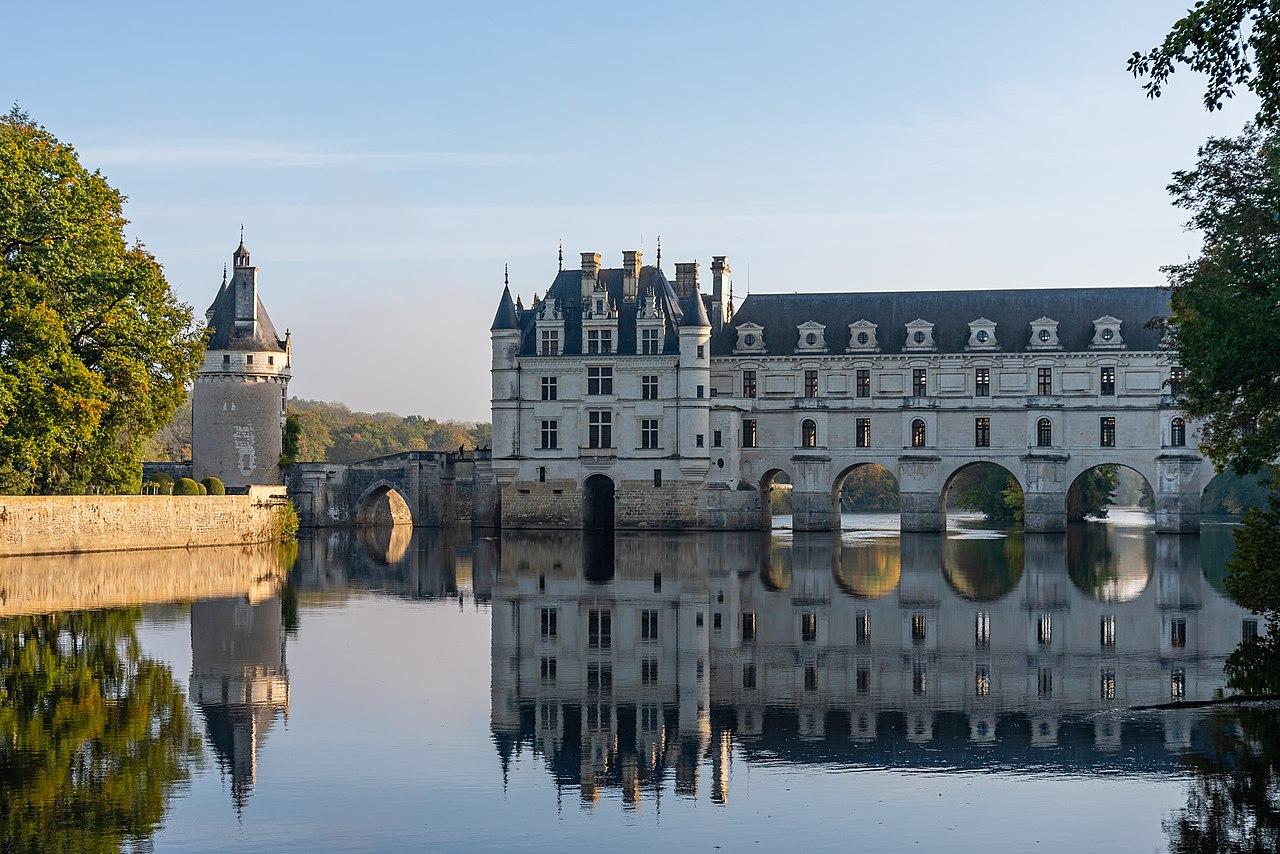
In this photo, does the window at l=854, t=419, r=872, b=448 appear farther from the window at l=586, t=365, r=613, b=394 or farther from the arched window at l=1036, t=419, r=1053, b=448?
the window at l=586, t=365, r=613, b=394

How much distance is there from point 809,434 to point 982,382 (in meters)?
6.62

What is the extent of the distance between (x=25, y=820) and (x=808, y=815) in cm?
561

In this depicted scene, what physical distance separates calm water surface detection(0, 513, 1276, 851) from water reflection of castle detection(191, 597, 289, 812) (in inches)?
2.4

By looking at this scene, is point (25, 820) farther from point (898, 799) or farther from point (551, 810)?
point (898, 799)

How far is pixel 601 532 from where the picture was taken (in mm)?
62469

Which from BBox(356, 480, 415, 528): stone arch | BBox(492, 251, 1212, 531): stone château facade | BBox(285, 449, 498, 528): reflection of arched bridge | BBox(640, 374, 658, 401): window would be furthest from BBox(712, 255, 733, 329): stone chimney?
BBox(356, 480, 415, 528): stone arch

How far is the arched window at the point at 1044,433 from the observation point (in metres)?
60.4

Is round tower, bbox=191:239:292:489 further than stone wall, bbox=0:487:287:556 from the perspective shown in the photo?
Yes

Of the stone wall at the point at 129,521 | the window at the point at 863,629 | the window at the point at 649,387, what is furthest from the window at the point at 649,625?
the window at the point at 649,387

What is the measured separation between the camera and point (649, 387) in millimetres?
62062

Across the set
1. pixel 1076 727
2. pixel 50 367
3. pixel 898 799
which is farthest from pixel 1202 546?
pixel 898 799

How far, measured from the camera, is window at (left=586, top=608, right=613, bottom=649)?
22.7 m

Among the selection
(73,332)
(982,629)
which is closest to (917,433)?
(73,332)

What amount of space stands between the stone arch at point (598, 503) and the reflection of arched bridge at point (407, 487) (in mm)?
4227
